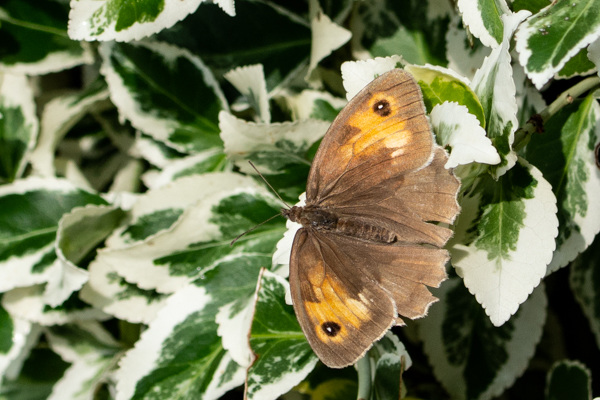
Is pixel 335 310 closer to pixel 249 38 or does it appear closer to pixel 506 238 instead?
pixel 506 238

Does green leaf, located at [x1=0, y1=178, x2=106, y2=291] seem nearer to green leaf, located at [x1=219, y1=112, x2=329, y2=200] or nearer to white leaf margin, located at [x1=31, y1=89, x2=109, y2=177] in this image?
white leaf margin, located at [x1=31, y1=89, x2=109, y2=177]

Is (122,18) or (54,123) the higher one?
(122,18)

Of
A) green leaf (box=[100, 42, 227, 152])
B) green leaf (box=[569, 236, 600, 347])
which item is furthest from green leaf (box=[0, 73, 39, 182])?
green leaf (box=[569, 236, 600, 347])

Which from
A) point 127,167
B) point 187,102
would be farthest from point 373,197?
point 127,167

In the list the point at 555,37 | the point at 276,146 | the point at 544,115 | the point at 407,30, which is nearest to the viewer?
the point at 555,37

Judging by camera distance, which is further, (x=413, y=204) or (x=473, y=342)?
(x=473, y=342)

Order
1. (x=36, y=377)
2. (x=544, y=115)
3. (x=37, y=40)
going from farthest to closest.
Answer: (x=36, y=377)
(x=37, y=40)
(x=544, y=115)

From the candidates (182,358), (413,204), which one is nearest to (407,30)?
(413,204)
